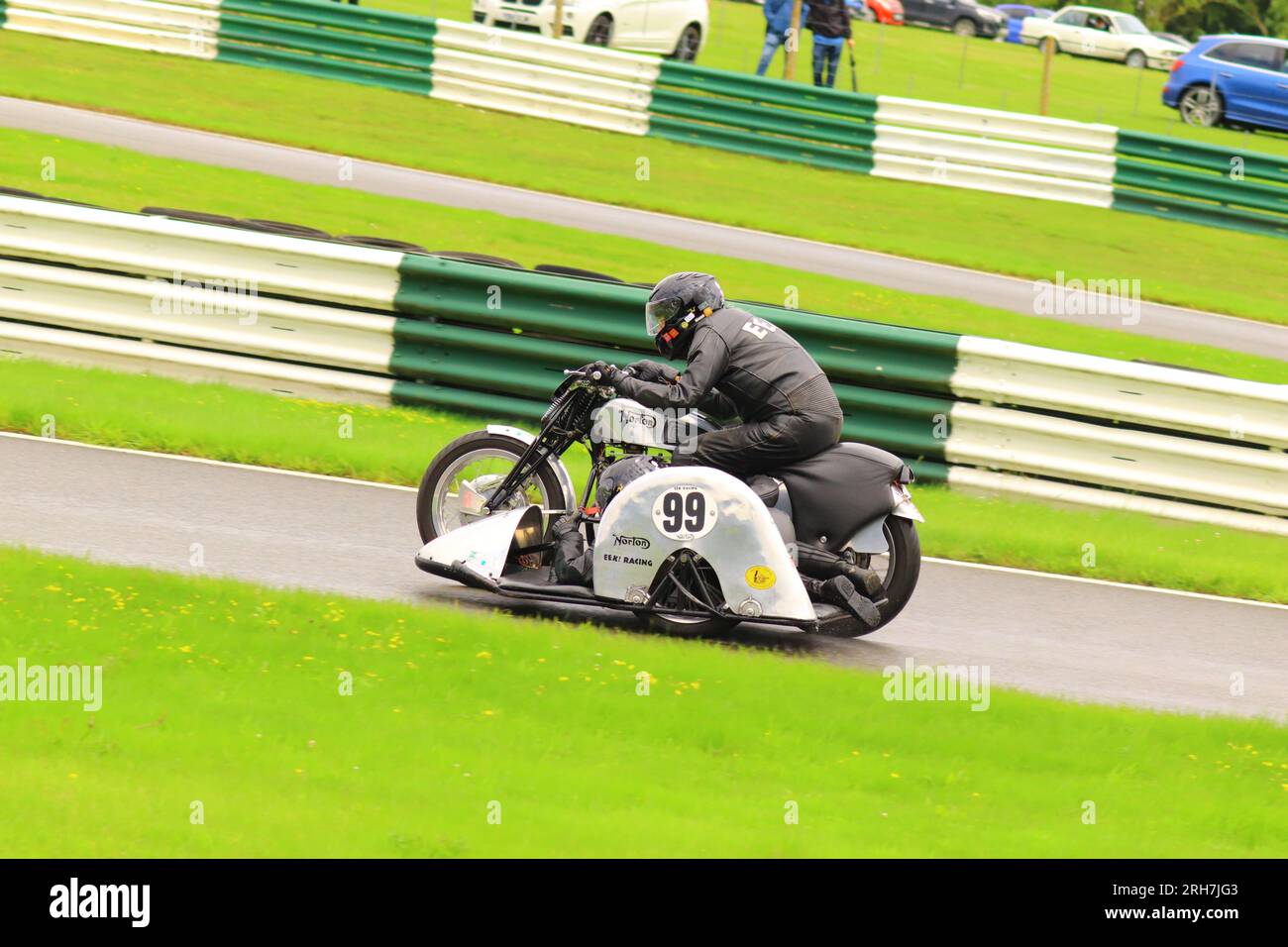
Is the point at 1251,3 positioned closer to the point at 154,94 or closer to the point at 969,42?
the point at 969,42

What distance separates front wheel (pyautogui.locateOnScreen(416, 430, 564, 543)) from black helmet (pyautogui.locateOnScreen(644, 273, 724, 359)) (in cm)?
84

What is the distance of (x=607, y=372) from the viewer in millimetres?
7633

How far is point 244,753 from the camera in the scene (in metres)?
5.46

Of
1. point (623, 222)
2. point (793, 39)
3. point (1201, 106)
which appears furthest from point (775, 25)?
point (1201, 106)

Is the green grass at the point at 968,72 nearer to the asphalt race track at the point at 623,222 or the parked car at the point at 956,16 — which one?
the parked car at the point at 956,16

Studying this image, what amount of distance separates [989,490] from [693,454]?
3.71m

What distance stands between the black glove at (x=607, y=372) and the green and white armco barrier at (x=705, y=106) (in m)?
14.3

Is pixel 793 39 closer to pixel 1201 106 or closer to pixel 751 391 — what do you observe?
pixel 1201 106

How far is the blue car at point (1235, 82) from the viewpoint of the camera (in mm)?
30203

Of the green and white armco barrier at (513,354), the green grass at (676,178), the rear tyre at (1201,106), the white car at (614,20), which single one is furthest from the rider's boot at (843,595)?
the rear tyre at (1201,106)

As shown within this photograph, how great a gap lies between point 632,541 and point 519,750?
1898mm

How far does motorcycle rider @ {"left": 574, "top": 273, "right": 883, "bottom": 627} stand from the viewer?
301 inches
